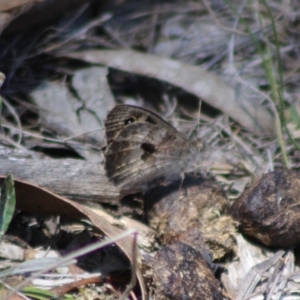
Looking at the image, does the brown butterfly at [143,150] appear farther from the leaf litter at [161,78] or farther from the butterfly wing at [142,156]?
the leaf litter at [161,78]

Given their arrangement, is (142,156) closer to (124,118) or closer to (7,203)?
(124,118)

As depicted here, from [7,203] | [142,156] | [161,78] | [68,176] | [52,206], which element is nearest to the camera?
[7,203]

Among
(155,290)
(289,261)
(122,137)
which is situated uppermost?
(122,137)

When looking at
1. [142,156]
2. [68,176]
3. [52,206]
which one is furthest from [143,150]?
[52,206]

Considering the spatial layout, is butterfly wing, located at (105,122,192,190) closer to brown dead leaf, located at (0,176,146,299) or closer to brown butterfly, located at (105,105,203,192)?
brown butterfly, located at (105,105,203,192)

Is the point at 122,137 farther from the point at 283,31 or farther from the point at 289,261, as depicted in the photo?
the point at 283,31

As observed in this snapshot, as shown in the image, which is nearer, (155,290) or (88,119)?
(155,290)

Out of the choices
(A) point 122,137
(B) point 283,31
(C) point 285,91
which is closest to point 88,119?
(A) point 122,137
